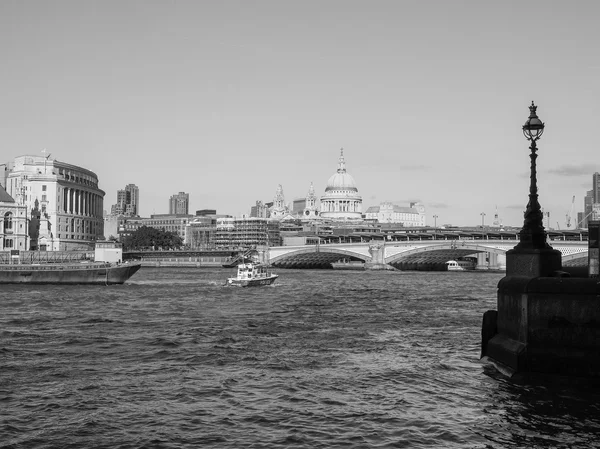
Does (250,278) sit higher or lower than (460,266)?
higher

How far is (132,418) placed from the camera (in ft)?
65.6

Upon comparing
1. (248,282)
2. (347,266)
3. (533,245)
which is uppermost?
(533,245)

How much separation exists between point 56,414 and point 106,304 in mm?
40026

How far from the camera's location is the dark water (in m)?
18.3

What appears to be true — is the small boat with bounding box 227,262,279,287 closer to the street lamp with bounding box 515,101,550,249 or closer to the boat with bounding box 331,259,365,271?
the street lamp with bounding box 515,101,550,249

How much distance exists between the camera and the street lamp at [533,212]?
23.8 meters

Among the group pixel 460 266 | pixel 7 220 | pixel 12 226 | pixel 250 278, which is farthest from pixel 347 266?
pixel 250 278

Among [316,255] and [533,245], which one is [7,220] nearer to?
[316,255]

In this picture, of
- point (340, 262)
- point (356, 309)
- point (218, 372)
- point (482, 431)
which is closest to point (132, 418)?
point (218, 372)

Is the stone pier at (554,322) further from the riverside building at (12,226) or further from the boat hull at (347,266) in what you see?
the riverside building at (12,226)

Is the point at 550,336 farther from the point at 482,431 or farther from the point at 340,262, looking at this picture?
the point at 340,262

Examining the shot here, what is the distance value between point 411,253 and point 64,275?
74.3 metres

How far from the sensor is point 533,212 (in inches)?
957

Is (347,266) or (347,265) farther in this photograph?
(347,265)
